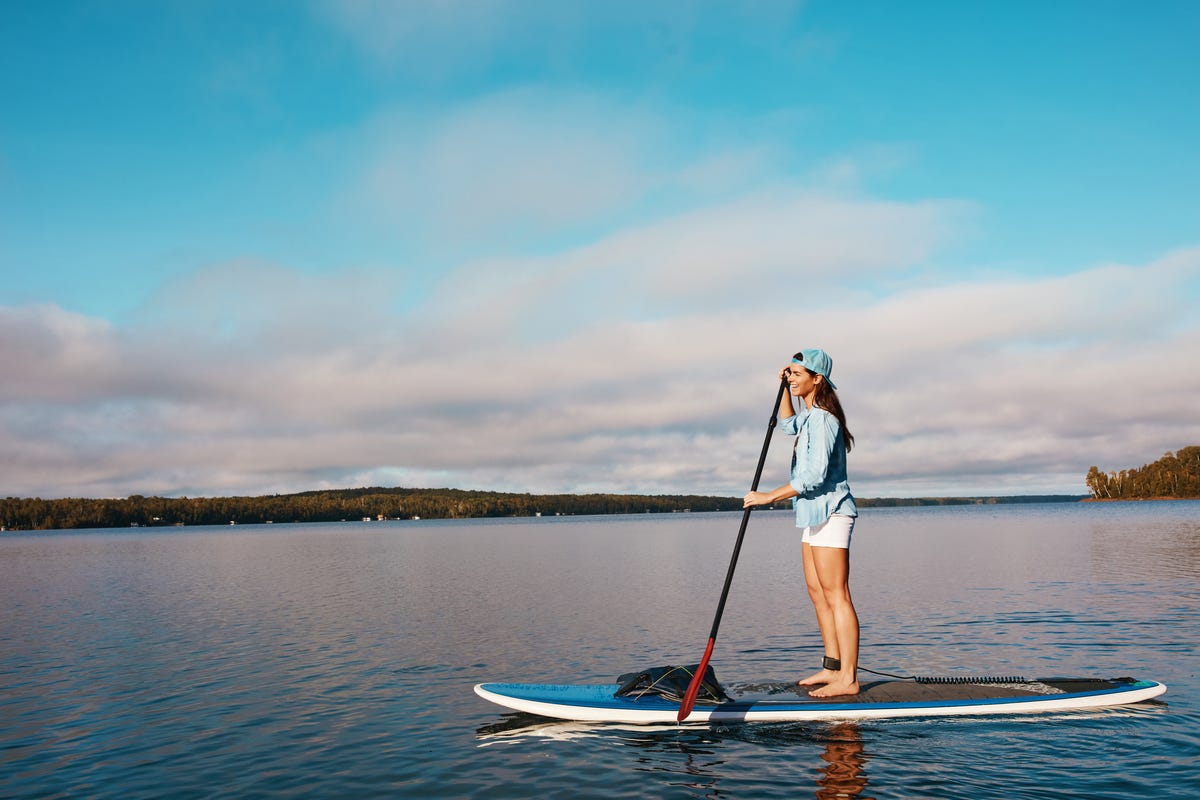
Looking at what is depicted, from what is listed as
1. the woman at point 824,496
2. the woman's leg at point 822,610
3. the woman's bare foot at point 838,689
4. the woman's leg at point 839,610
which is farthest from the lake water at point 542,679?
the woman at point 824,496

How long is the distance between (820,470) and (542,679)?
769 cm

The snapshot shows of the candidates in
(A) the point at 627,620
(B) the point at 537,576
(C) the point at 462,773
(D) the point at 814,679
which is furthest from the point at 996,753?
(B) the point at 537,576

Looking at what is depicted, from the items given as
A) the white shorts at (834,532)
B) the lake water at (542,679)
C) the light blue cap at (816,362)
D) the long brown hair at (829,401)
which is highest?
the light blue cap at (816,362)

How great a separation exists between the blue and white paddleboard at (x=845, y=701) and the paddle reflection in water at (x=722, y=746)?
190 mm

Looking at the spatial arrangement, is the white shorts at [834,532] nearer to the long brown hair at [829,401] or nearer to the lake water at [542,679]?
the long brown hair at [829,401]

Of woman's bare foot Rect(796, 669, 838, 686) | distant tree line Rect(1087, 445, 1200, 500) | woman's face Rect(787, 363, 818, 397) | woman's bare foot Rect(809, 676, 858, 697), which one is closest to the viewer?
woman's face Rect(787, 363, 818, 397)

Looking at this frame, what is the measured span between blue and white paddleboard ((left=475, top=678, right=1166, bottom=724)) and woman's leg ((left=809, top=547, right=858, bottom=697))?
186mm

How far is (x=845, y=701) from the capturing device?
10188 millimetres

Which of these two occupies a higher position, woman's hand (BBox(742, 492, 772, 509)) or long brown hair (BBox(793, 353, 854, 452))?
long brown hair (BBox(793, 353, 854, 452))

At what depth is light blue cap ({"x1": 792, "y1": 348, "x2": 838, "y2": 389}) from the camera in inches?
388

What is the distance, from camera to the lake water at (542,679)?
896 cm

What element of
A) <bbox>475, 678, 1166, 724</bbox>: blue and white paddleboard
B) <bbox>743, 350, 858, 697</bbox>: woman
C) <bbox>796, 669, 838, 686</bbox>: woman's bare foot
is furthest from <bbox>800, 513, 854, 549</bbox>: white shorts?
<bbox>475, 678, 1166, 724</bbox>: blue and white paddleboard

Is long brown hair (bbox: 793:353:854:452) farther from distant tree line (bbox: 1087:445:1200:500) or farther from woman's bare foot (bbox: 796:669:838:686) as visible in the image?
distant tree line (bbox: 1087:445:1200:500)

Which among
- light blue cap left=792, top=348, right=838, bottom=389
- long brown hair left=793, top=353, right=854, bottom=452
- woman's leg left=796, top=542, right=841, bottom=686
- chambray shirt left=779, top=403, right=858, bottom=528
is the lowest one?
woman's leg left=796, top=542, right=841, bottom=686
